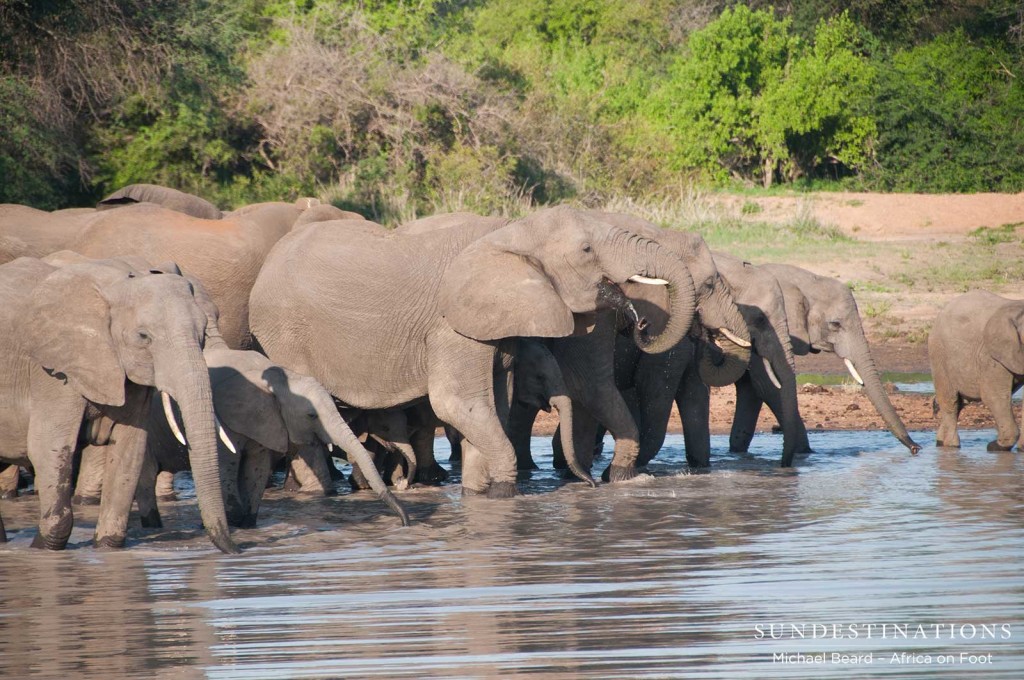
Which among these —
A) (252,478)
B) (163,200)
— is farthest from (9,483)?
(163,200)

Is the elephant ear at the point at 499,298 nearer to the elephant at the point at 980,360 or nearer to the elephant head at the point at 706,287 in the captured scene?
the elephant head at the point at 706,287

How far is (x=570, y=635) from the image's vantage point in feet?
20.4

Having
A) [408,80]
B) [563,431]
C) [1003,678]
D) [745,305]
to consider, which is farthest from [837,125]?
[1003,678]

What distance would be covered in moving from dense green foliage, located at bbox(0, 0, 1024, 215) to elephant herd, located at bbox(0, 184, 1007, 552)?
707 cm

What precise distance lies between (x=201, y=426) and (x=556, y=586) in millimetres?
2005

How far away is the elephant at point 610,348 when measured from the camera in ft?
36.8

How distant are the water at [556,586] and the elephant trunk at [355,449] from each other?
0.63ft

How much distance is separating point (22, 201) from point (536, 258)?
39.5 ft

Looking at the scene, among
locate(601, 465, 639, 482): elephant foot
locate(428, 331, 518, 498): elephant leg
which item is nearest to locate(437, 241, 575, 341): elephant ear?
locate(428, 331, 518, 498): elephant leg

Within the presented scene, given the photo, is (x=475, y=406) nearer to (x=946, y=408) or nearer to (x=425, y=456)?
(x=425, y=456)

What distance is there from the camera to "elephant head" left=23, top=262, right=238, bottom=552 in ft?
26.4

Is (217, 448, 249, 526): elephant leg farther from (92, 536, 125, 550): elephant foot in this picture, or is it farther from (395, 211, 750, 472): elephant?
(395, 211, 750, 472): elephant

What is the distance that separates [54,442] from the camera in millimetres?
8484

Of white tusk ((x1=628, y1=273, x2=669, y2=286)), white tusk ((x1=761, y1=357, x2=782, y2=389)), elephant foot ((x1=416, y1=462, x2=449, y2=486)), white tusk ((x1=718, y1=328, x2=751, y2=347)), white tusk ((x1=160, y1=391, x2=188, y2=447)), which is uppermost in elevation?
white tusk ((x1=628, y1=273, x2=669, y2=286))
